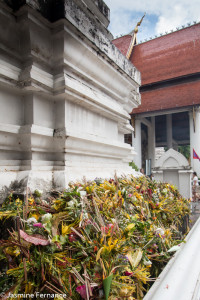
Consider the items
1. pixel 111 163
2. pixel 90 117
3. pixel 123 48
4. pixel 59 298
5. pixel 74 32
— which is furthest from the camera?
pixel 123 48

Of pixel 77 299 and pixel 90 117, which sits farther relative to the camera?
pixel 90 117

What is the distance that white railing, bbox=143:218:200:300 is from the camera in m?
0.67

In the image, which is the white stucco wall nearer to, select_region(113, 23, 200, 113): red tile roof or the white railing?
the white railing

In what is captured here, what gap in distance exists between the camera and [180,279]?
756 millimetres

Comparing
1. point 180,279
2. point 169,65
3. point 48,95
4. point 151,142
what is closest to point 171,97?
point 169,65

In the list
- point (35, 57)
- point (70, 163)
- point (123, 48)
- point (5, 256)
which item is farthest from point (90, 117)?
point (123, 48)

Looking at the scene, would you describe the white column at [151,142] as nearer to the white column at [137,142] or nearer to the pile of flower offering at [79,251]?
the white column at [137,142]

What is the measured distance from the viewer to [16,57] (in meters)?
1.23

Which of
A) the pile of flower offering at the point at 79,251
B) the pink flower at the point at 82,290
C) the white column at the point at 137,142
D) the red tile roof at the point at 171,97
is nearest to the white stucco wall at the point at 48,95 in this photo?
the pile of flower offering at the point at 79,251

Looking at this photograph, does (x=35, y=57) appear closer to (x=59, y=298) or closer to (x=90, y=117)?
(x=90, y=117)

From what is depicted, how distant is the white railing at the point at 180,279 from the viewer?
67cm

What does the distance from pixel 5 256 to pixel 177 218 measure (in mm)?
1056

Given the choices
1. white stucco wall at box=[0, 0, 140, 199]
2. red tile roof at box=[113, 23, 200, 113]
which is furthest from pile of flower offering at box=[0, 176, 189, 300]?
red tile roof at box=[113, 23, 200, 113]

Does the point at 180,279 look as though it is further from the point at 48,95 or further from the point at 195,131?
the point at 195,131
